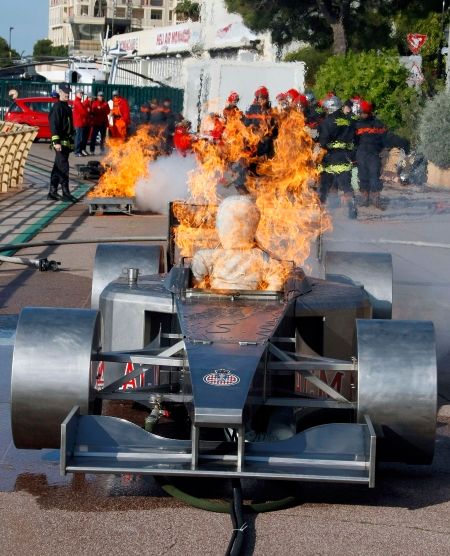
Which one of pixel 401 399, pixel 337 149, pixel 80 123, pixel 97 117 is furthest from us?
pixel 97 117

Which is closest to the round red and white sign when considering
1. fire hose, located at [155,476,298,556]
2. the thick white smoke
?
fire hose, located at [155,476,298,556]

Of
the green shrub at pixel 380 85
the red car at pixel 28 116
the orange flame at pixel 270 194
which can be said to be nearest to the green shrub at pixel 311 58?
the red car at pixel 28 116

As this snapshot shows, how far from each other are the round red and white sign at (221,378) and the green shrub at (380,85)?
24431 millimetres

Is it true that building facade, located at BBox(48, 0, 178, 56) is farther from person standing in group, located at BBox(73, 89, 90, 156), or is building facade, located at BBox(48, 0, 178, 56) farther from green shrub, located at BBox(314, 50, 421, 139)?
green shrub, located at BBox(314, 50, 421, 139)

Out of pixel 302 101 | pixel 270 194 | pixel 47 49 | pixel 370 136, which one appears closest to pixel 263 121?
pixel 302 101

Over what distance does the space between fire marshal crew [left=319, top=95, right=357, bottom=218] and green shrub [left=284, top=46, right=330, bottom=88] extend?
2357 centimetres

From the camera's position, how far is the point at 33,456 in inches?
254

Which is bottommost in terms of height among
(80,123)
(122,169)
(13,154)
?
(80,123)

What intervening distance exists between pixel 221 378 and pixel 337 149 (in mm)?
14412

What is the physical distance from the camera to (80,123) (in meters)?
31.5

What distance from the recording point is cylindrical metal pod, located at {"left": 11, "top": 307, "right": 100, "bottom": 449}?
585 cm

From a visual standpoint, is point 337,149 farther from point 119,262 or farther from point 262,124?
point 119,262

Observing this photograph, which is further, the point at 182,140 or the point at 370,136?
the point at 182,140

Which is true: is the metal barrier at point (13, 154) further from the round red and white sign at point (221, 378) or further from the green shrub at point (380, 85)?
the round red and white sign at point (221, 378)
